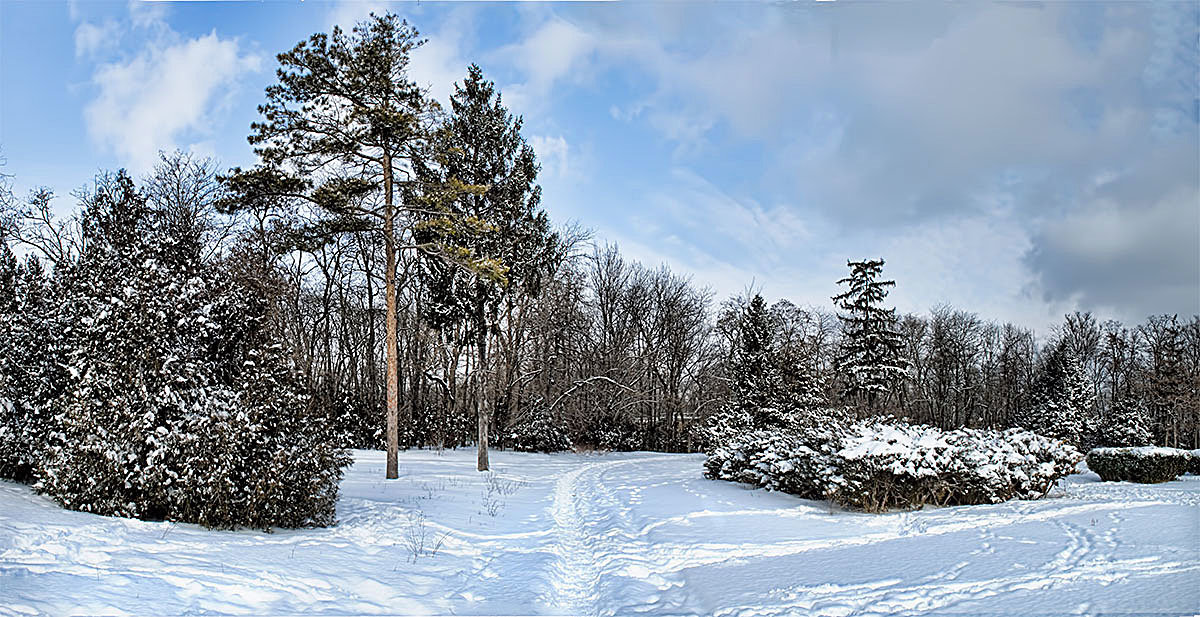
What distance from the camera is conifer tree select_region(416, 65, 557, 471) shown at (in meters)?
18.2

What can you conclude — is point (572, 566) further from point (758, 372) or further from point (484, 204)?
point (758, 372)

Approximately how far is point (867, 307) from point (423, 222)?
27126 millimetres

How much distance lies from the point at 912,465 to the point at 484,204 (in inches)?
515

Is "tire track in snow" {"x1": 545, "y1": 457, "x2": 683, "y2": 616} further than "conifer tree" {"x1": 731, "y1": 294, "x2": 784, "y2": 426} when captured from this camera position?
No

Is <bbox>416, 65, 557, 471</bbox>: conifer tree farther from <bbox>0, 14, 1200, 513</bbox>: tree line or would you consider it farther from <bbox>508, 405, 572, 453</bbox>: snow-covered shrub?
<bbox>508, 405, 572, 453</bbox>: snow-covered shrub

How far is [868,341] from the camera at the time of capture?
3447 cm

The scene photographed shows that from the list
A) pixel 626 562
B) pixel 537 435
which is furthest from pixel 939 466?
pixel 537 435

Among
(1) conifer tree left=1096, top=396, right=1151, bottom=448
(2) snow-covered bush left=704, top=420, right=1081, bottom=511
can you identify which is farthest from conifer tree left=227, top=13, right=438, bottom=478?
(1) conifer tree left=1096, top=396, right=1151, bottom=448

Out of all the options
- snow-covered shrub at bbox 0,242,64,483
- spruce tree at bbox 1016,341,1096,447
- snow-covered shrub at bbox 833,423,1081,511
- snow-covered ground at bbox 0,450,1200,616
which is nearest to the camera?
snow-covered ground at bbox 0,450,1200,616

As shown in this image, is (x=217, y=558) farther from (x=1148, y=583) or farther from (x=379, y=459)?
(x=379, y=459)

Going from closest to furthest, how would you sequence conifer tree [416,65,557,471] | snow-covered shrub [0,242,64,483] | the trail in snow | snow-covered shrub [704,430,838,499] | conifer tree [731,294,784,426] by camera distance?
the trail in snow
snow-covered shrub [0,242,64,483]
snow-covered shrub [704,430,838,499]
conifer tree [416,65,557,471]
conifer tree [731,294,784,426]

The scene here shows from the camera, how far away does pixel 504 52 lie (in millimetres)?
10008

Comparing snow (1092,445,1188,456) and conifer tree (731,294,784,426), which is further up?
conifer tree (731,294,784,426)

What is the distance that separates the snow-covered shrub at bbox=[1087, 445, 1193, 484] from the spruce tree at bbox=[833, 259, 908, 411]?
16.9 m
